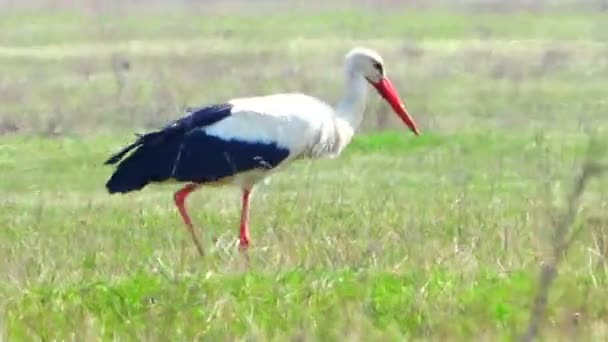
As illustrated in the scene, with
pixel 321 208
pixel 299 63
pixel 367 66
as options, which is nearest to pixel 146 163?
pixel 321 208

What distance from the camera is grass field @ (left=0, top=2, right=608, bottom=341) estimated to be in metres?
6.52

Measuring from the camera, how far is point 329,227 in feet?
31.6

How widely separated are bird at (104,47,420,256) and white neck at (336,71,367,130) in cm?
19

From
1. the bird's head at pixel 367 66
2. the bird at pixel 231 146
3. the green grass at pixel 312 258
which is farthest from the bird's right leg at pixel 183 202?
the bird's head at pixel 367 66

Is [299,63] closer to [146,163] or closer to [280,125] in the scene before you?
[280,125]

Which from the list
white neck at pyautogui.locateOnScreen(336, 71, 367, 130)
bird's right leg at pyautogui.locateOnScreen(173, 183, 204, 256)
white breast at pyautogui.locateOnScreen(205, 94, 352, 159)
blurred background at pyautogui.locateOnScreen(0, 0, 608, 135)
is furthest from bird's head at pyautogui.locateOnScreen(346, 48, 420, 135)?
blurred background at pyautogui.locateOnScreen(0, 0, 608, 135)

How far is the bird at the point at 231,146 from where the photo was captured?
31.4 ft

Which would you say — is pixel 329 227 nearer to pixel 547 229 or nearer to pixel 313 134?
pixel 313 134

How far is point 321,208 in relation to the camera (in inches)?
416

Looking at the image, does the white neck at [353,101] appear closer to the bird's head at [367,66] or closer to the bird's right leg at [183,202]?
the bird's head at [367,66]

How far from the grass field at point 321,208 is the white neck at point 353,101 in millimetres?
559

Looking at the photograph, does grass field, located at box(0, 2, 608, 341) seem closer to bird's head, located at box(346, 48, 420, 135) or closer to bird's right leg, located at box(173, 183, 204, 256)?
bird's right leg, located at box(173, 183, 204, 256)

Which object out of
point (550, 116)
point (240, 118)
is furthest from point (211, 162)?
point (550, 116)

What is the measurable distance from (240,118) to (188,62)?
1733 centimetres
